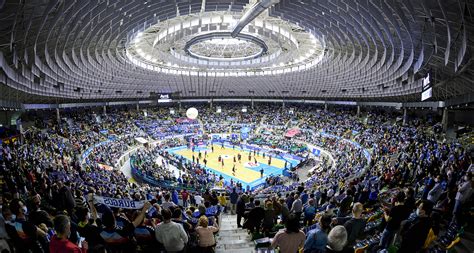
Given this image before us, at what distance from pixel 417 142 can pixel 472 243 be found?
19833 millimetres

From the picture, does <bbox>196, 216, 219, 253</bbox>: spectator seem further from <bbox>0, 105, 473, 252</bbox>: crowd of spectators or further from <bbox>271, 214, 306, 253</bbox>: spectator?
<bbox>271, 214, 306, 253</bbox>: spectator

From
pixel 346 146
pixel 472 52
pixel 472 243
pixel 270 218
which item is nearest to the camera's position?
pixel 472 243

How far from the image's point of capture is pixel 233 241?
7.77 m

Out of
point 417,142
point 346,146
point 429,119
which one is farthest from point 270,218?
point 429,119

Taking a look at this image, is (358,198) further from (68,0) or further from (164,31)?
(164,31)

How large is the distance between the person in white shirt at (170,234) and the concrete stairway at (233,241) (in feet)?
8.80

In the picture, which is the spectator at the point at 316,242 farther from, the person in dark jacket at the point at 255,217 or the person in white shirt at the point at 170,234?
the person in dark jacket at the point at 255,217

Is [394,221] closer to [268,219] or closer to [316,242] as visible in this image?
[316,242]

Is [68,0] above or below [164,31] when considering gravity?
below

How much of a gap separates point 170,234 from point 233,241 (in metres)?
3.73

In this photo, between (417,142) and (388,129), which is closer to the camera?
(417,142)

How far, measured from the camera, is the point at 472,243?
19.2ft

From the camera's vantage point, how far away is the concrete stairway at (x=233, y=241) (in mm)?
7007

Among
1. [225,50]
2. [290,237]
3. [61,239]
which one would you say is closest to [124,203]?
[61,239]
